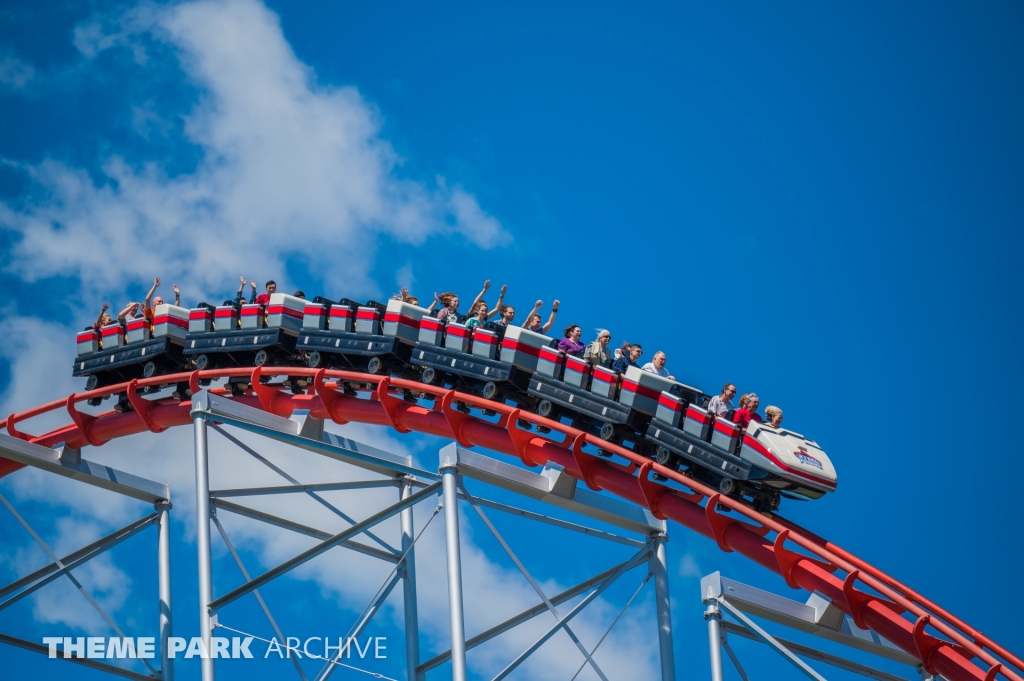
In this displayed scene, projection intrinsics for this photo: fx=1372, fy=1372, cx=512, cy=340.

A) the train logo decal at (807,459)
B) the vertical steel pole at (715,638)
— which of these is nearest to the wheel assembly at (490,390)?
the train logo decal at (807,459)

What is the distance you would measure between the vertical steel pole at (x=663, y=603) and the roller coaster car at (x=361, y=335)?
3.66 m

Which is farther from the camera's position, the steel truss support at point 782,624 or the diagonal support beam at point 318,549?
the diagonal support beam at point 318,549

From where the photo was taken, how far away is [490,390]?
13922 millimetres

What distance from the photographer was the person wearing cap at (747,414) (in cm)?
1288

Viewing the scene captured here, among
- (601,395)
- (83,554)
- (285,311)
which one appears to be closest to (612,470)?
(601,395)

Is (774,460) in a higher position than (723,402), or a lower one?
lower

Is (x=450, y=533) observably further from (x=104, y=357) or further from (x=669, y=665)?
(x=104, y=357)

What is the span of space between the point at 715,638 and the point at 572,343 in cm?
473

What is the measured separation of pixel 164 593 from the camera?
1445 centimetres

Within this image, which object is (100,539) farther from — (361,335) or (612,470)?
(612,470)

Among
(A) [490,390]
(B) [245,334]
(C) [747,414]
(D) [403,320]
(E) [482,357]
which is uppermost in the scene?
(B) [245,334]

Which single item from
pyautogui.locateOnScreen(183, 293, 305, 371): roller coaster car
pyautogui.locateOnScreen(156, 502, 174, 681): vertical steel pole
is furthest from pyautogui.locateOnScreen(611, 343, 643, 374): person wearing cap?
pyautogui.locateOnScreen(156, 502, 174, 681): vertical steel pole

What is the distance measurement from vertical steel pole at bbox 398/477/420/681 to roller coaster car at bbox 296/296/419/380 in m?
1.34

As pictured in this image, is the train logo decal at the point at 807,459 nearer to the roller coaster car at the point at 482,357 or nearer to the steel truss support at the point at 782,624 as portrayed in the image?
the steel truss support at the point at 782,624
